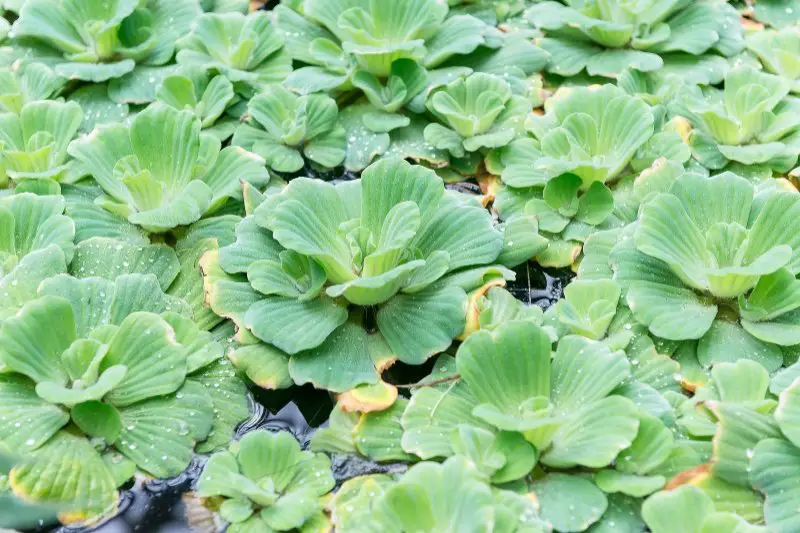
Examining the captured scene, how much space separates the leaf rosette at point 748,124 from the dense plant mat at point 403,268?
0.04 ft

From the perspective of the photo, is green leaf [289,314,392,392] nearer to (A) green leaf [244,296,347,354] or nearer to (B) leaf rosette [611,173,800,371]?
(A) green leaf [244,296,347,354]

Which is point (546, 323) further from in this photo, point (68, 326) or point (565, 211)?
point (68, 326)

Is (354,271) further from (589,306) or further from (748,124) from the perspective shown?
(748,124)

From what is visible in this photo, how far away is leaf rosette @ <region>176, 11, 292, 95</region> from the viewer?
3.19m

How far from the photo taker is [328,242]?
2449 mm

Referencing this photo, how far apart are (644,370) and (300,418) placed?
0.87 m

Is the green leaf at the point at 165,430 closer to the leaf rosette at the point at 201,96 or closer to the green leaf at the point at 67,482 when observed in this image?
the green leaf at the point at 67,482

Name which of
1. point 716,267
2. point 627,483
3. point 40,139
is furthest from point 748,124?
point 40,139

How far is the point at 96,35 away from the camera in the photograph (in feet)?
10.4

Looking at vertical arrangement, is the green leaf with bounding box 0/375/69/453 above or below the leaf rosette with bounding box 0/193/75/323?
below

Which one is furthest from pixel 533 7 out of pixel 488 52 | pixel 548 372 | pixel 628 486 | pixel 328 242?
pixel 628 486

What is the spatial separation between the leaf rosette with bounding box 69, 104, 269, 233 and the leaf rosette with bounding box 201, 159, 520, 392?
233 millimetres

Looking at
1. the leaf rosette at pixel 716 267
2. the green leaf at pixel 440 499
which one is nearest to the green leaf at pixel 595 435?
the green leaf at pixel 440 499

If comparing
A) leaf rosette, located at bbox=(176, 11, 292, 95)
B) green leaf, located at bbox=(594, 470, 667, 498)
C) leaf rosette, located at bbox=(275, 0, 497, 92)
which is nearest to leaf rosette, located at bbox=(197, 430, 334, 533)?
green leaf, located at bbox=(594, 470, 667, 498)
